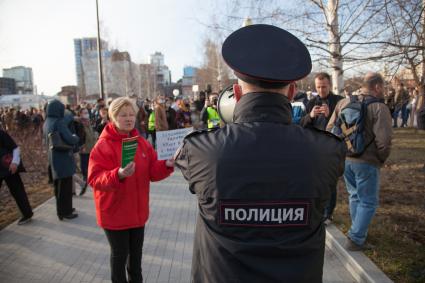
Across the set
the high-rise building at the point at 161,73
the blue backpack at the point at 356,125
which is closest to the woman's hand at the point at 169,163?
the blue backpack at the point at 356,125

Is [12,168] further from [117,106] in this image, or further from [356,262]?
[356,262]

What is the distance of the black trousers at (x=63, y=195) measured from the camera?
570 cm

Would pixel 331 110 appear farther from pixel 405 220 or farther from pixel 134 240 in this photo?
pixel 134 240

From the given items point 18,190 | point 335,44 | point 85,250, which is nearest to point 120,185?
point 85,250

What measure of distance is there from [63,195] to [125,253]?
10.3 ft

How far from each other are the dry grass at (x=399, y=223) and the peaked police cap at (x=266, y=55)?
2963mm

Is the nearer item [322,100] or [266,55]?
[266,55]

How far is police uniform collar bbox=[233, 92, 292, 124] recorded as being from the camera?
1.50 m

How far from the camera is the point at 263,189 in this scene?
1.42 m

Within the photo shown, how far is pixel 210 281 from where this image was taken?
1544 millimetres

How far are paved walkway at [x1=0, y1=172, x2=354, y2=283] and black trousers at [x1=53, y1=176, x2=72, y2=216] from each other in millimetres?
204

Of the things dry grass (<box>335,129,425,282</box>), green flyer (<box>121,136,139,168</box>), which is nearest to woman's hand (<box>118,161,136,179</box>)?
green flyer (<box>121,136,139,168</box>)

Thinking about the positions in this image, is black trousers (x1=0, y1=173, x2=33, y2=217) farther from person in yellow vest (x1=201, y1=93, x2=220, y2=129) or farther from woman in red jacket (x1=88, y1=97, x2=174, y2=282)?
person in yellow vest (x1=201, y1=93, x2=220, y2=129)

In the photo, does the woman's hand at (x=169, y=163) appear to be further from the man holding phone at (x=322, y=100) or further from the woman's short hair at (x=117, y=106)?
the man holding phone at (x=322, y=100)
